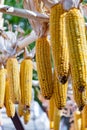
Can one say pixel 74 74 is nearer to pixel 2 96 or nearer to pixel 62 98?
pixel 62 98

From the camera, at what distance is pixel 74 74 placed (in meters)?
1.19

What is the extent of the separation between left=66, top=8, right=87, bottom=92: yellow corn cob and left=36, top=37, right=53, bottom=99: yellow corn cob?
0.68ft

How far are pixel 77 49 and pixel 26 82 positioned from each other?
660 millimetres

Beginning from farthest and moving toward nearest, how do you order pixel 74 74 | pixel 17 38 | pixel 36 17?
pixel 17 38 → pixel 36 17 → pixel 74 74

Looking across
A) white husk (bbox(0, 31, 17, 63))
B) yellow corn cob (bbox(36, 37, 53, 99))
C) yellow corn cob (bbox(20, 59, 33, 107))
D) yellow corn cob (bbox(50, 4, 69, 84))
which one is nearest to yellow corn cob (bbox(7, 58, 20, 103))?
yellow corn cob (bbox(20, 59, 33, 107))

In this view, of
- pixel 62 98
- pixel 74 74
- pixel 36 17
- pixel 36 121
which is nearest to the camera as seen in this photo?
pixel 74 74

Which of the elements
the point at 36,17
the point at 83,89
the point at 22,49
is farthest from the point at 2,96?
the point at 83,89

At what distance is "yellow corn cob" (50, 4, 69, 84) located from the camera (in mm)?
1255

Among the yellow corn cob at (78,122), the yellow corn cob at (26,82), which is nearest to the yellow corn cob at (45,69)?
the yellow corn cob at (26,82)

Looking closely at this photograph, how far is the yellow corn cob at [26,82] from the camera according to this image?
175cm

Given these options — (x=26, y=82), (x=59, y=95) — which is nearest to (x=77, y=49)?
(x=59, y=95)

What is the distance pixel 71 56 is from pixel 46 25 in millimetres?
458

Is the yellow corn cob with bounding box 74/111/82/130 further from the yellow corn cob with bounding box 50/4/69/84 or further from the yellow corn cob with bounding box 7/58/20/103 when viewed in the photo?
the yellow corn cob with bounding box 50/4/69/84

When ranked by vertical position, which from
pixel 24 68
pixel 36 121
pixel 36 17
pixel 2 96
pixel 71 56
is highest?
pixel 36 17
